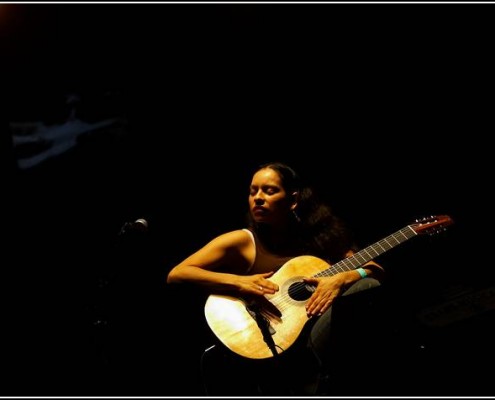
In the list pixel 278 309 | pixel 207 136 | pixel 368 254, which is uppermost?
pixel 207 136

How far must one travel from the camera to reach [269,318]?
89.6 inches

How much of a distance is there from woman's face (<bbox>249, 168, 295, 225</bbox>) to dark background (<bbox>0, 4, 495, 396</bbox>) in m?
0.72

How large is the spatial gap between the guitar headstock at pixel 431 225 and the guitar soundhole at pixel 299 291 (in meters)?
0.94

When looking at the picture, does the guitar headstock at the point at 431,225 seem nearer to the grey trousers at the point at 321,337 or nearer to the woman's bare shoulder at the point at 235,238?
the grey trousers at the point at 321,337

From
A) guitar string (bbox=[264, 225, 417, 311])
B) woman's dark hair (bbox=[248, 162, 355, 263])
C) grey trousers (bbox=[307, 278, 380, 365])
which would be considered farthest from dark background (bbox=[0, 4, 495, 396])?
grey trousers (bbox=[307, 278, 380, 365])

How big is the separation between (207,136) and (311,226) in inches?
53.4

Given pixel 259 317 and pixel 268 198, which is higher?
pixel 268 198

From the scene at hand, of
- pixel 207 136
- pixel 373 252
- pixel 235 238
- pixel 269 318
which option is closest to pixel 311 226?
pixel 373 252

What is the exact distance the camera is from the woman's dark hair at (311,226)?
9.59ft

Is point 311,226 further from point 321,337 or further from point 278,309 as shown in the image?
point 321,337

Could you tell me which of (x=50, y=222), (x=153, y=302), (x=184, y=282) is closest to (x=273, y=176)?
(x=184, y=282)

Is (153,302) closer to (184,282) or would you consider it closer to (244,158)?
(184,282)

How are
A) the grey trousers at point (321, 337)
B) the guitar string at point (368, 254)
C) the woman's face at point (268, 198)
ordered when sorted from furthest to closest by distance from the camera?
1. the woman's face at point (268, 198)
2. the guitar string at point (368, 254)
3. the grey trousers at point (321, 337)

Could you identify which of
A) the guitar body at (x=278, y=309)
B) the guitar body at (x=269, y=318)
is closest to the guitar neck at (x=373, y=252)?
the guitar body at (x=278, y=309)
